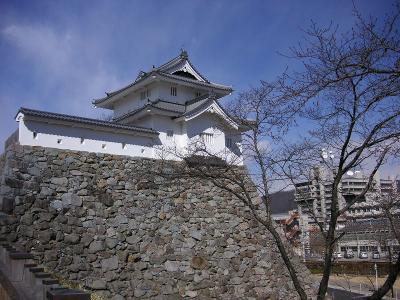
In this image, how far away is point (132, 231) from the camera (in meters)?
10.4

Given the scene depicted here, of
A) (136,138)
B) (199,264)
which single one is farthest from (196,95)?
(199,264)

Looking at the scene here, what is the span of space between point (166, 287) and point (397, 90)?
7.94 meters

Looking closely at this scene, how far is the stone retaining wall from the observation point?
9.09m

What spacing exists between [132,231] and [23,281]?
438 centimetres

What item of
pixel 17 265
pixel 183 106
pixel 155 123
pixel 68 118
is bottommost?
pixel 17 265

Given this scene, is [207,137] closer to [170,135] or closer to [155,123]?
[170,135]

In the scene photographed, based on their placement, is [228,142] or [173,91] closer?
[228,142]

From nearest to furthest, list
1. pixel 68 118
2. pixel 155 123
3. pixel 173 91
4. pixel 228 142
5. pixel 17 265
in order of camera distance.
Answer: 1. pixel 17 265
2. pixel 68 118
3. pixel 155 123
4. pixel 228 142
5. pixel 173 91

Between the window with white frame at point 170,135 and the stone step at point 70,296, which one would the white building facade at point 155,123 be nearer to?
the window with white frame at point 170,135

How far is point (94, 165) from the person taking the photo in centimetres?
1052

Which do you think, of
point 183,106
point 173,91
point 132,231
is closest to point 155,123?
point 183,106

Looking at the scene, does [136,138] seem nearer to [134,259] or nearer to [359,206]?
[134,259]

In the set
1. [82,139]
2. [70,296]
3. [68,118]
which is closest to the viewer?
[70,296]

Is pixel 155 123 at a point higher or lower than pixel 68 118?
higher
